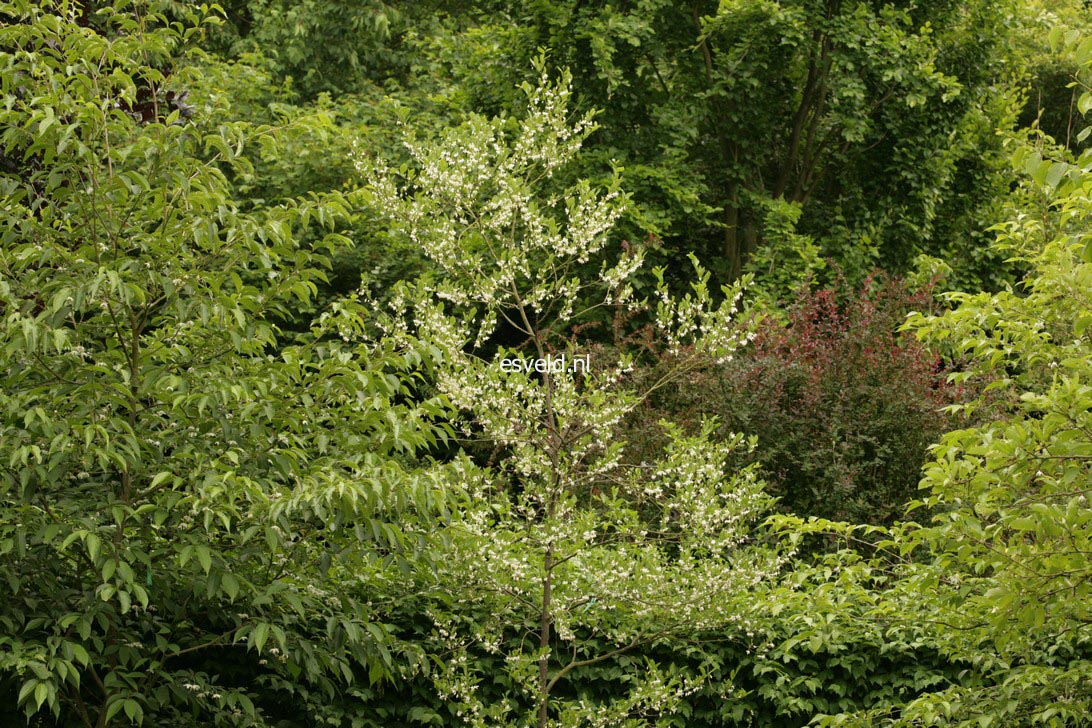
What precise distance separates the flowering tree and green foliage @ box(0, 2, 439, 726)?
0.59 metres

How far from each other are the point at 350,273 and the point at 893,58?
220 inches

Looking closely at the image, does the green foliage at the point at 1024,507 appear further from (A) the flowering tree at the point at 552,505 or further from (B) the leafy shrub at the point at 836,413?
(B) the leafy shrub at the point at 836,413

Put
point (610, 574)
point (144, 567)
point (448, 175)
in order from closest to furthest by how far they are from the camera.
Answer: point (144, 567) → point (610, 574) → point (448, 175)

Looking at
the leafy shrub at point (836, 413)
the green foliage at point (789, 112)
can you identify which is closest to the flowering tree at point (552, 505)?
the leafy shrub at point (836, 413)

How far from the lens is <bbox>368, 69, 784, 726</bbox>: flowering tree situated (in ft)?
17.3

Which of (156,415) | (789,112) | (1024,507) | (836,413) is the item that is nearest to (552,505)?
(156,415)

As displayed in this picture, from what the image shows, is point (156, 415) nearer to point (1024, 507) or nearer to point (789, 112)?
point (1024, 507)

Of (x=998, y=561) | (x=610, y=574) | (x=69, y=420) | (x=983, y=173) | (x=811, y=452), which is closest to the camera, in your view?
(x=998, y=561)

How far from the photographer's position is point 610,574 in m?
5.26

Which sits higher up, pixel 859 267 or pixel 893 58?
pixel 893 58

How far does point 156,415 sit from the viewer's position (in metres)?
4.54

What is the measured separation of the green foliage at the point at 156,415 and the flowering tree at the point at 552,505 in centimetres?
59

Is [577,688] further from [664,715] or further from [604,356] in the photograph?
[604,356]

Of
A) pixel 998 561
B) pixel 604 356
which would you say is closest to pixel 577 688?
pixel 998 561
